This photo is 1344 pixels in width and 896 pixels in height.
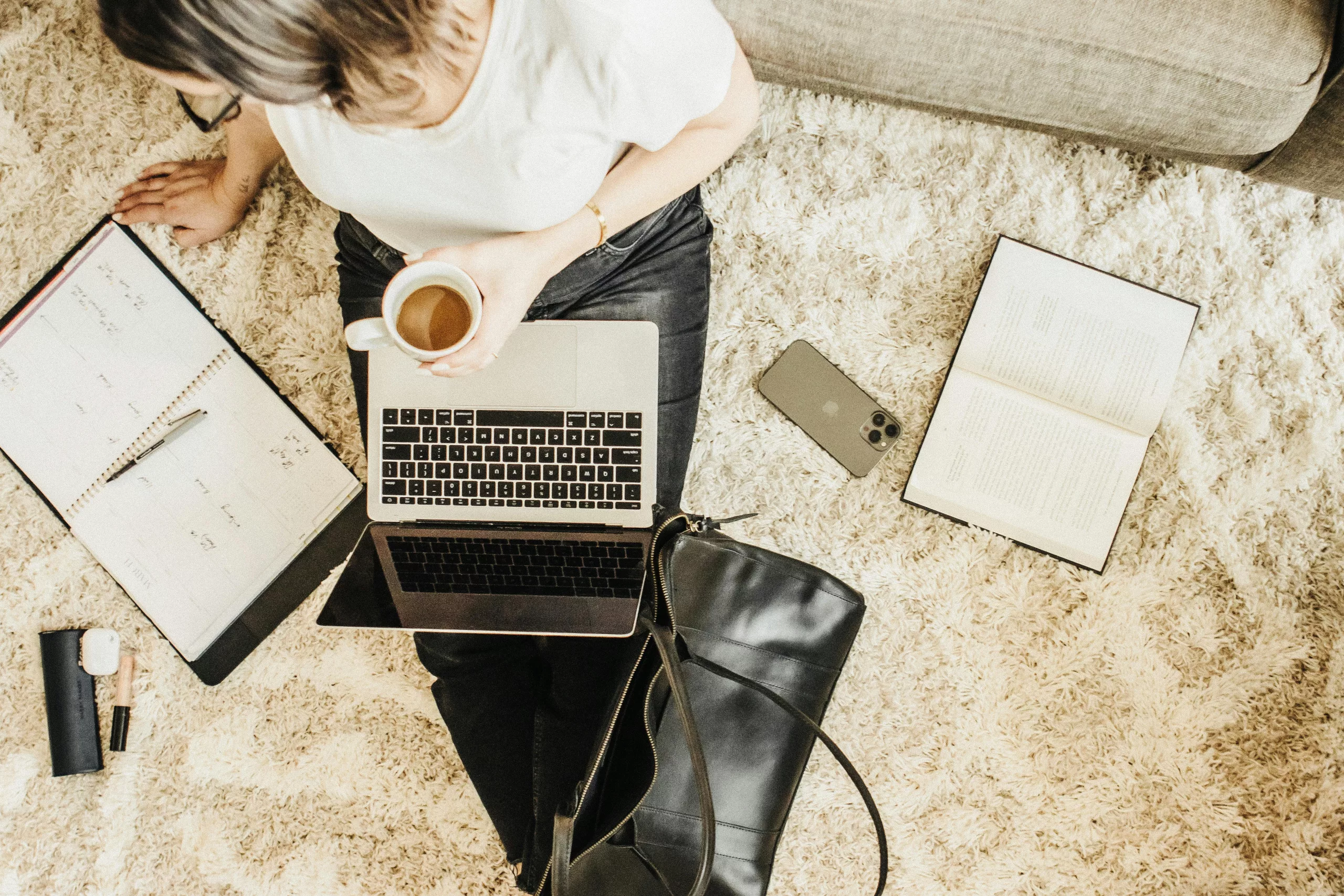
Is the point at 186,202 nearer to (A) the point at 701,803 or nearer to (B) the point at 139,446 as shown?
(B) the point at 139,446

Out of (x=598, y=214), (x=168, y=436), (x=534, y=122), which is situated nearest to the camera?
(x=534, y=122)

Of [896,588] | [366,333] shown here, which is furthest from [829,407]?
[366,333]

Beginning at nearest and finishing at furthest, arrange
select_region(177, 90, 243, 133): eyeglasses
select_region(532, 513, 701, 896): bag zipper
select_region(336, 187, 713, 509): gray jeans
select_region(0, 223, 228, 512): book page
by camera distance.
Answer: select_region(177, 90, 243, 133): eyeglasses, select_region(532, 513, 701, 896): bag zipper, select_region(336, 187, 713, 509): gray jeans, select_region(0, 223, 228, 512): book page

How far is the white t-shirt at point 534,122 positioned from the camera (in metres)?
0.61

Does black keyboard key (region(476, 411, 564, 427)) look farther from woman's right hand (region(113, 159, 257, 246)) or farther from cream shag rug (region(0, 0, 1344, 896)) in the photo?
woman's right hand (region(113, 159, 257, 246))

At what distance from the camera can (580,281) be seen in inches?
36.9

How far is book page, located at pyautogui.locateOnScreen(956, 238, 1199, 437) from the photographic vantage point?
1104mm

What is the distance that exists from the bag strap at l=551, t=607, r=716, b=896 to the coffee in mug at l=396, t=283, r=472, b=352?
1.17ft

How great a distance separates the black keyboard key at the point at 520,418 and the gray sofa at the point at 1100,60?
0.51 m

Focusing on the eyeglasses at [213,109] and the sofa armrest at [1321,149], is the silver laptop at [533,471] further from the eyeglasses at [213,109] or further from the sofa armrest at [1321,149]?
the sofa armrest at [1321,149]

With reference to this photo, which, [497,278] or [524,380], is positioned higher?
A: [497,278]

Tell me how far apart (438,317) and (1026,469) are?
2.64 feet

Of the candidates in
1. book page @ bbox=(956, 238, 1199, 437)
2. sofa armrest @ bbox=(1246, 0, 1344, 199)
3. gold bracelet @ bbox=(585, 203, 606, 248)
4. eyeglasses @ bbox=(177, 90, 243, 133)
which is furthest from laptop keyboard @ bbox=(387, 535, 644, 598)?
sofa armrest @ bbox=(1246, 0, 1344, 199)

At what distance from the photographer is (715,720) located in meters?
0.97
